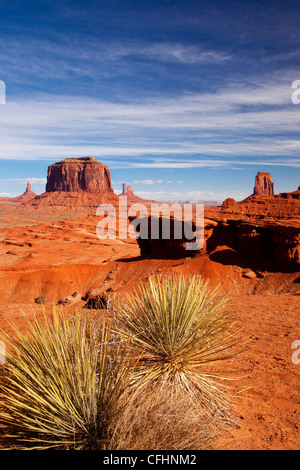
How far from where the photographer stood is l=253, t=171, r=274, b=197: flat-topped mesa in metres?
108

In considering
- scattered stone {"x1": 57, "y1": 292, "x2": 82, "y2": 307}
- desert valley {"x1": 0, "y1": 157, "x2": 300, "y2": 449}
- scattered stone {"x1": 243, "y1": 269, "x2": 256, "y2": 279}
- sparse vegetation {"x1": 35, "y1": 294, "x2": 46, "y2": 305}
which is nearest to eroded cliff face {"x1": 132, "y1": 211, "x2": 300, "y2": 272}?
desert valley {"x1": 0, "y1": 157, "x2": 300, "y2": 449}

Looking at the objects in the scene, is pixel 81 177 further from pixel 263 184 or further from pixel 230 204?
pixel 230 204

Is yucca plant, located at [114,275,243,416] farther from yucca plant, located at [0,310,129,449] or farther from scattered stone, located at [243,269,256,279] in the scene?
scattered stone, located at [243,269,256,279]

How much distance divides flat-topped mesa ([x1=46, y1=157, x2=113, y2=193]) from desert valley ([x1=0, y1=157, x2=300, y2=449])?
77.7 metres

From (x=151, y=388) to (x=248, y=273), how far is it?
12.9 m

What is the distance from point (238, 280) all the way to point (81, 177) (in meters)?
114

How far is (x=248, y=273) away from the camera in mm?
14820

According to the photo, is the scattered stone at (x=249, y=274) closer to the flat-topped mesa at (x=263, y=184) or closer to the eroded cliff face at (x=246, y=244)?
the eroded cliff face at (x=246, y=244)

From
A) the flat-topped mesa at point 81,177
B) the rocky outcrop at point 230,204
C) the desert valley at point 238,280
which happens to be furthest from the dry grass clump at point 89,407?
the flat-topped mesa at point 81,177

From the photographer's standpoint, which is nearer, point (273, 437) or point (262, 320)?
point (273, 437)

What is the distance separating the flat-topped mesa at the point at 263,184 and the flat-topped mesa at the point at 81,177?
2394 inches

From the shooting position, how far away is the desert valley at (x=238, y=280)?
335cm

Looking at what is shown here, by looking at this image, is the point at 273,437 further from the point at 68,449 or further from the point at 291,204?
the point at 291,204
